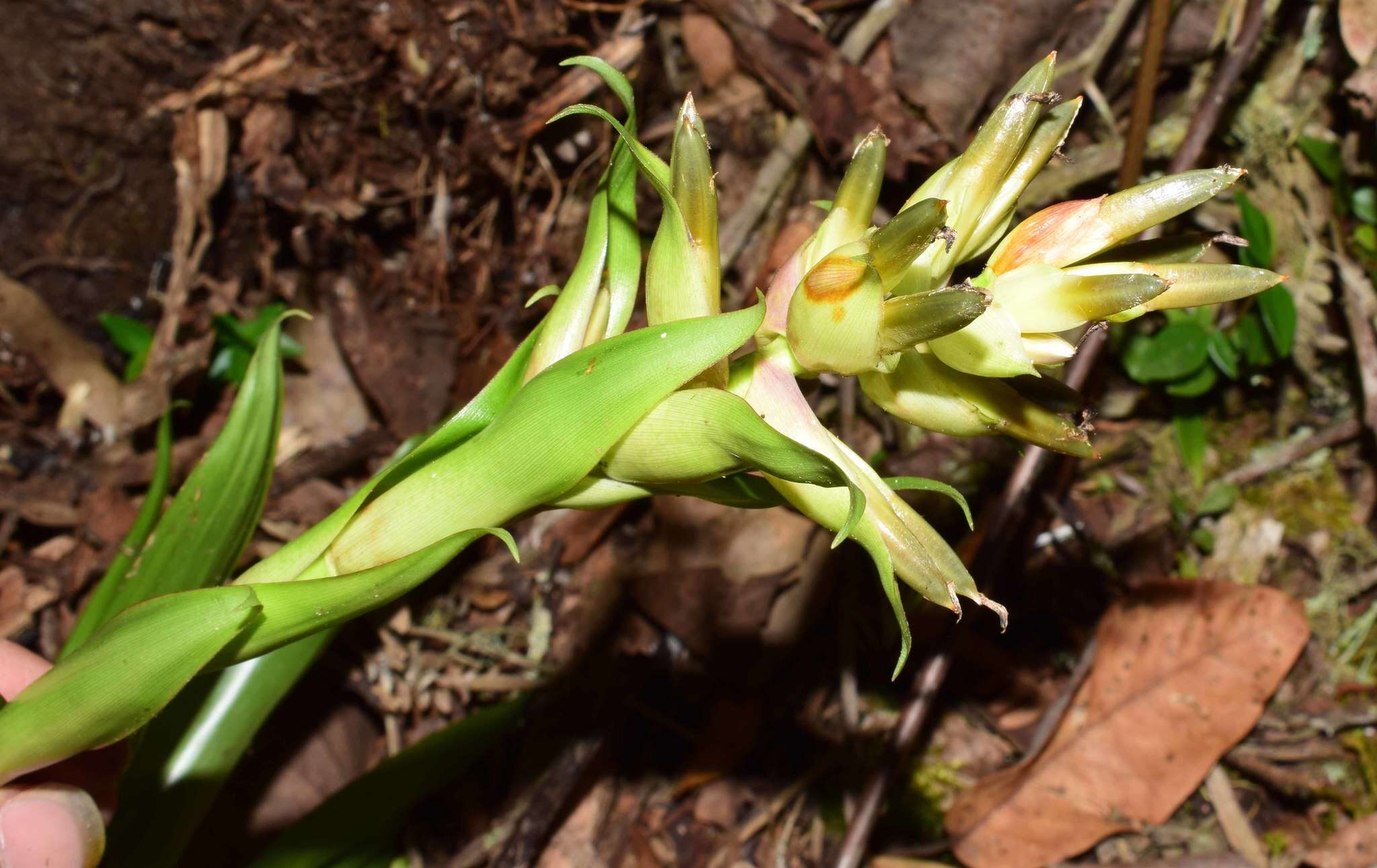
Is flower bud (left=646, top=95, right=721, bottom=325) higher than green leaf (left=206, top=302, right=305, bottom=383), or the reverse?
flower bud (left=646, top=95, right=721, bottom=325)

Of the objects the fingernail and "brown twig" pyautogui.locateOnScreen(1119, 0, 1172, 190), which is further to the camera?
"brown twig" pyautogui.locateOnScreen(1119, 0, 1172, 190)

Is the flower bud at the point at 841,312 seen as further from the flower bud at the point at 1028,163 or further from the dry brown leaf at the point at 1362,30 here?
the dry brown leaf at the point at 1362,30

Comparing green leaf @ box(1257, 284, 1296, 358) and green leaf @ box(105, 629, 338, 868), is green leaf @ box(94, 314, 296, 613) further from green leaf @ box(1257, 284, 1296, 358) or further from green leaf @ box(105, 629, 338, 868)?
green leaf @ box(1257, 284, 1296, 358)

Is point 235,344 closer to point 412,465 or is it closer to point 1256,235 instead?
point 412,465

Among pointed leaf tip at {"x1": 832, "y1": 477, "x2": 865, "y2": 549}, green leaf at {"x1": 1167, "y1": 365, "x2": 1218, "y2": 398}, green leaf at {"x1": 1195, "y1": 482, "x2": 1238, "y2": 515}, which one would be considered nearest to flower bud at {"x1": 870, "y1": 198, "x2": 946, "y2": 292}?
pointed leaf tip at {"x1": 832, "y1": 477, "x2": 865, "y2": 549}

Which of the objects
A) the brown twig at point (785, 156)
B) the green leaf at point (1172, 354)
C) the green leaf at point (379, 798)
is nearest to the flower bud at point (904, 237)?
the green leaf at point (379, 798)
